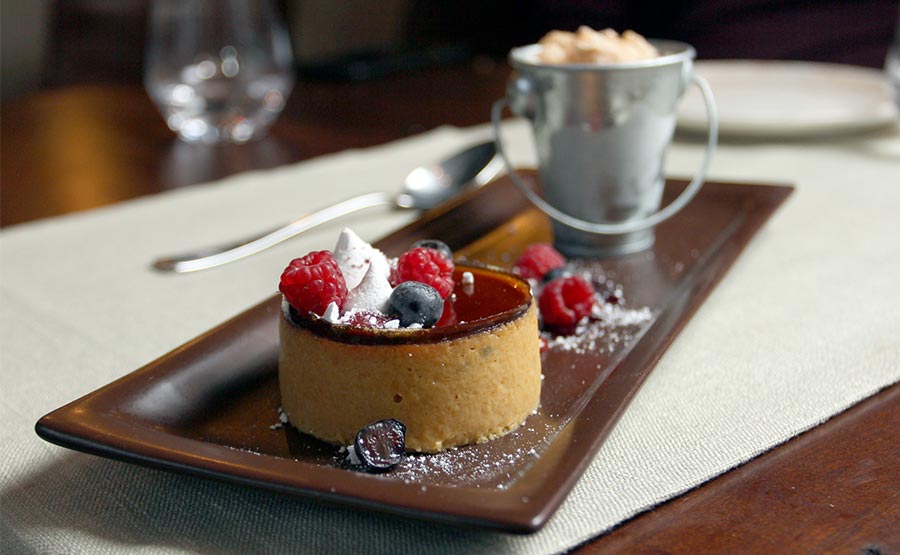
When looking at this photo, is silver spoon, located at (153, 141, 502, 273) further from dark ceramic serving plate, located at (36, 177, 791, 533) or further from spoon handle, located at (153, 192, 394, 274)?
dark ceramic serving plate, located at (36, 177, 791, 533)

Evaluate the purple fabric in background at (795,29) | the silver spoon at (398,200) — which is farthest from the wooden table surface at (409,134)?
the purple fabric in background at (795,29)

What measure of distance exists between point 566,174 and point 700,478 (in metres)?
0.63

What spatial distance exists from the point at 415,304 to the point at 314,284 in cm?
9

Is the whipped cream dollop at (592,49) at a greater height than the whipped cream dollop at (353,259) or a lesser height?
greater

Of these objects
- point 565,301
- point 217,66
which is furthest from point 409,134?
point 565,301

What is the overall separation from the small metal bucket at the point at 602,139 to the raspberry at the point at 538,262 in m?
0.07

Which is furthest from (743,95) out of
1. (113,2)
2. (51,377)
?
(113,2)

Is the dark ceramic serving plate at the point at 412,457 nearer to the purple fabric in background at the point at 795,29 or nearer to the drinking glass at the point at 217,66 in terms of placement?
the drinking glass at the point at 217,66

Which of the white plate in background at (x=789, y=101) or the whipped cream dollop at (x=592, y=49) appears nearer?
the whipped cream dollop at (x=592, y=49)

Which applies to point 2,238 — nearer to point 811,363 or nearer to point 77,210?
point 77,210

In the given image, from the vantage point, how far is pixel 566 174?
1.28 m

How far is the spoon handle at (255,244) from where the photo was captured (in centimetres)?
128

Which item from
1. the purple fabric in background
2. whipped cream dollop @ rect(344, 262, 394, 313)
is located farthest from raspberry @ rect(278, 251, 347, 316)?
the purple fabric in background

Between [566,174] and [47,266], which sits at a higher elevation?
[566,174]
